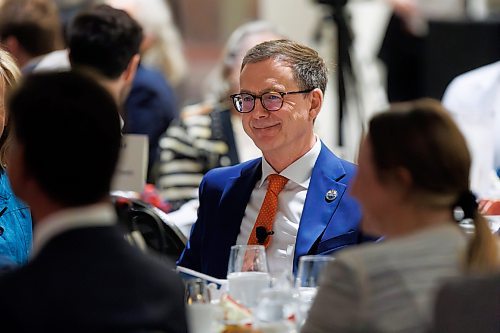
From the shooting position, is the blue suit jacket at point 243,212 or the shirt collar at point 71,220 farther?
the blue suit jacket at point 243,212

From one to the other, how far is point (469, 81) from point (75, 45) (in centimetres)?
215

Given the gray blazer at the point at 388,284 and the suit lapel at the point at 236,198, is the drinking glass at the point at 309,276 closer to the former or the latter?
the gray blazer at the point at 388,284

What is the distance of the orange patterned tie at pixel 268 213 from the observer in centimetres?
335

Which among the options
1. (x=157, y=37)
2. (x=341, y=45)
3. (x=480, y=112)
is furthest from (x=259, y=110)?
(x=157, y=37)

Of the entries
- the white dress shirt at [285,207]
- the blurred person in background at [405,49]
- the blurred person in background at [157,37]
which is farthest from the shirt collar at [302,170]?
the blurred person in background at [405,49]

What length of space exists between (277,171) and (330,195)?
0.20 meters

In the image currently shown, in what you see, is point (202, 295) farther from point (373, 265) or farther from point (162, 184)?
point (162, 184)

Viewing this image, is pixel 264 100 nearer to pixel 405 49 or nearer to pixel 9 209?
pixel 9 209

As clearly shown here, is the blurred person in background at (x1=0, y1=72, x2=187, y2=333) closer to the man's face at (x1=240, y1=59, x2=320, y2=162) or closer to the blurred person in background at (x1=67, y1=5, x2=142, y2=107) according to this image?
the man's face at (x1=240, y1=59, x2=320, y2=162)

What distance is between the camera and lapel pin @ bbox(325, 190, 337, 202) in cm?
333

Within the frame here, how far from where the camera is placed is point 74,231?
2006 millimetres

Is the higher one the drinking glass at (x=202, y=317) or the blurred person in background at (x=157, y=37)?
the blurred person in background at (x=157, y=37)

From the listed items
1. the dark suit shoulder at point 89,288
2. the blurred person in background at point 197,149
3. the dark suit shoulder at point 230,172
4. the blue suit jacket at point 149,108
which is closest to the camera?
the dark suit shoulder at point 89,288

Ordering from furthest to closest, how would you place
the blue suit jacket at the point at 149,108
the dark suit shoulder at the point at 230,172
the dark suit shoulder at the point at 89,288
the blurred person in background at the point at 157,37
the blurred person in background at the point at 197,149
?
1. the blurred person in background at the point at 157,37
2. the blue suit jacket at the point at 149,108
3. the blurred person in background at the point at 197,149
4. the dark suit shoulder at the point at 230,172
5. the dark suit shoulder at the point at 89,288
